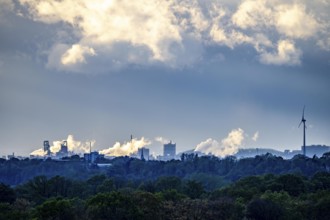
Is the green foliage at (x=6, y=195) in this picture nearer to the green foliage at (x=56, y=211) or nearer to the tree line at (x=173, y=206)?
the tree line at (x=173, y=206)

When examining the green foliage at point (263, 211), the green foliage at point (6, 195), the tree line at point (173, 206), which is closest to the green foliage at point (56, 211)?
the tree line at point (173, 206)

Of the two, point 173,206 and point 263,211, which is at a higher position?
point 173,206

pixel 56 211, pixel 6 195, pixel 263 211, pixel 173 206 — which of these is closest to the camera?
pixel 56 211

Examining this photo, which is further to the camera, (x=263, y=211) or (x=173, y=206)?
(x=173, y=206)

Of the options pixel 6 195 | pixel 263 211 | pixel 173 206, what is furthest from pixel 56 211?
pixel 6 195

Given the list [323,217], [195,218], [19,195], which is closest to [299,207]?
[323,217]

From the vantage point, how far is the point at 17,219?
125m

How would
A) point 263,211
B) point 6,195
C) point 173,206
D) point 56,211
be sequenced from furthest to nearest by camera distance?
point 6,195 < point 173,206 < point 263,211 < point 56,211

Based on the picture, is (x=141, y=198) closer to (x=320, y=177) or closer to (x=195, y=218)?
(x=195, y=218)

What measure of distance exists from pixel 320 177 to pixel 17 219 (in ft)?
302

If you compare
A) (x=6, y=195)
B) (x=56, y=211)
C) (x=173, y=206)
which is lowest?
(x=56, y=211)

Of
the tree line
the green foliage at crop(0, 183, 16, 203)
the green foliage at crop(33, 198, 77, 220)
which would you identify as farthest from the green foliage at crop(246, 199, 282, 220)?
the green foliage at crop(0, 183, 16, 203)

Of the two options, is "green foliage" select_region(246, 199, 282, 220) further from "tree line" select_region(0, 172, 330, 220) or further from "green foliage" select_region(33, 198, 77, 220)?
"green foliage" select_region(33, 198, 77, 220)

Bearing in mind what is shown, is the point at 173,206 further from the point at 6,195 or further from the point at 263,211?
the point at 6,195
